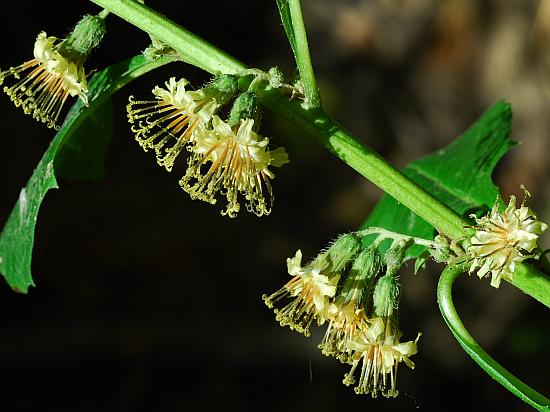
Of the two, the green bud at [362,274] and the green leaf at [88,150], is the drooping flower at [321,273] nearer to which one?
the green bud at [362,274]

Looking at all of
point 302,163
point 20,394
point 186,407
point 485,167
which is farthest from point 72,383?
point 485,167

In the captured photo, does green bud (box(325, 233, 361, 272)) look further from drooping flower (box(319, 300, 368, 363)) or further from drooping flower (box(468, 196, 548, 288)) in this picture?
drooping flower (box(468, 196, 548, 288))

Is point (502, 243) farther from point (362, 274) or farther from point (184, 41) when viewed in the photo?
point (184, 41)

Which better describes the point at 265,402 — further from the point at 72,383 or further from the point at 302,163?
the point at 302,163

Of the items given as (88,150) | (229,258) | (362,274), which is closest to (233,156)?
(362,274)

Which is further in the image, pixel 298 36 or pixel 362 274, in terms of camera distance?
pixel 362 274

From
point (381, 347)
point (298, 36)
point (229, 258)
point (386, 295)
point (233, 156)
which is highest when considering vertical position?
point (298, 36)

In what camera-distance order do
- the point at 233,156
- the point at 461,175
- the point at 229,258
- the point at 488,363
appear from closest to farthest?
the point at 488,363 < the point at 233,156 < the point at 461,175 < the point at 229,258
